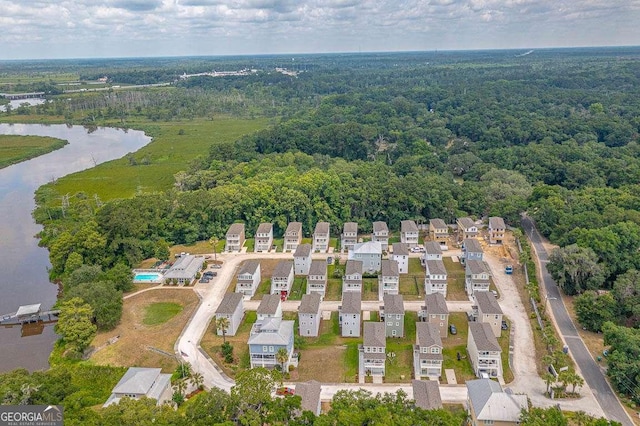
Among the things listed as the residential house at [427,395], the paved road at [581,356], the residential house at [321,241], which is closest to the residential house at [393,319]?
the residential house at [427,395]

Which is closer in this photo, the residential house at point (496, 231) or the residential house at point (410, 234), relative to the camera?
the residential house at point (496, 231)

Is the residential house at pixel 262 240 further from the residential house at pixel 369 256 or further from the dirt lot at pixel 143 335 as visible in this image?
the dirt lot at pixel 143 335

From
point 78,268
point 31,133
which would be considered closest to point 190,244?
point 78,268

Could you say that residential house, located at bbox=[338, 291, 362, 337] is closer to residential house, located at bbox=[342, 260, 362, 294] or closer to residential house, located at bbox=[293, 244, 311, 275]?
residential house, located at bbox=[342, 260, 362, 294]

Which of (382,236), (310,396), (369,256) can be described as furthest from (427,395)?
(382,236)

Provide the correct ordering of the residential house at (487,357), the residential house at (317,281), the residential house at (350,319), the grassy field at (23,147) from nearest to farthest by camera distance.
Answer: the residential house at (487,357) < the residential house at (350,319) < the residential house at (317,281) < the grassy field at (23,147)

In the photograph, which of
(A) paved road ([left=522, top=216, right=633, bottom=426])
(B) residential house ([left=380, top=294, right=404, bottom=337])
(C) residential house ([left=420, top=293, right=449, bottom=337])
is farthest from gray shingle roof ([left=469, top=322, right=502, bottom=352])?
(A) paved road ([left=522, top=216, right=633, bottom=426])
